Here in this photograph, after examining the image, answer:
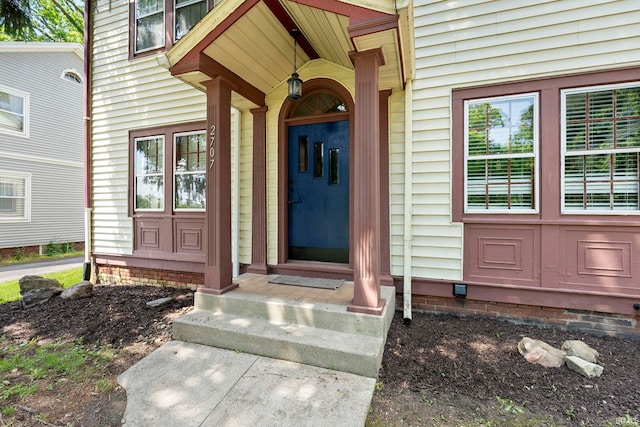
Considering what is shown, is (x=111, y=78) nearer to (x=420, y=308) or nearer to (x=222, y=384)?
(x=222, y=384)

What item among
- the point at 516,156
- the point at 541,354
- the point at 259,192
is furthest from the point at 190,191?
the point at 541,354

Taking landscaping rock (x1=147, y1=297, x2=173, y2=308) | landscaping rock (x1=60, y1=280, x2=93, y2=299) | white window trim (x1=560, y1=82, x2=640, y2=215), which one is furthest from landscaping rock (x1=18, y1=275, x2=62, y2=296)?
white window trim (x1=560, y1=82, x2=640, y2=215)

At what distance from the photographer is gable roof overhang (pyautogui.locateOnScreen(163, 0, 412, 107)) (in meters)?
2.44

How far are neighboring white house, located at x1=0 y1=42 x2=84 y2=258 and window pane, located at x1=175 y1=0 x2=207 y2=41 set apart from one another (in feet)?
24.2

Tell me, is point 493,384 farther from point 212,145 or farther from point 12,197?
point 12,197

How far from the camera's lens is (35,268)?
25.4 feet

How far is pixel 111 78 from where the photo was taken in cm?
548

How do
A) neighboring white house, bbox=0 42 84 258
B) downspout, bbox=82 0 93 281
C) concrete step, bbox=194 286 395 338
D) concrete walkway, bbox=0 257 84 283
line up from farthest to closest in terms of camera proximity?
1. neighboring white house, bbox=0 42 84 258
2. concrete walkway, bbox=0 257 84 283
3. downspout, bbox=82 0 93 281
4. concrete step, bbox=194 286 395 338

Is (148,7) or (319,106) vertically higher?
(148,7)

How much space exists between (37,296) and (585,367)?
21.2 ft

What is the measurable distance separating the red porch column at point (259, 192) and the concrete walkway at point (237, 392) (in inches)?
65.8

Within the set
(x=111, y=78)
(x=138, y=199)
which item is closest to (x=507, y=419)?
(x=138, y=199)

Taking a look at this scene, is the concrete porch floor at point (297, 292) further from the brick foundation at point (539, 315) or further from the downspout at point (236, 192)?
the brick foundation at point (539, 315)

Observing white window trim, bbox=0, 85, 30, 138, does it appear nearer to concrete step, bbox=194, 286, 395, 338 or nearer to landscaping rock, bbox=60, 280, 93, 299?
landscaping rock, bbox=60, 280, 93, 299
